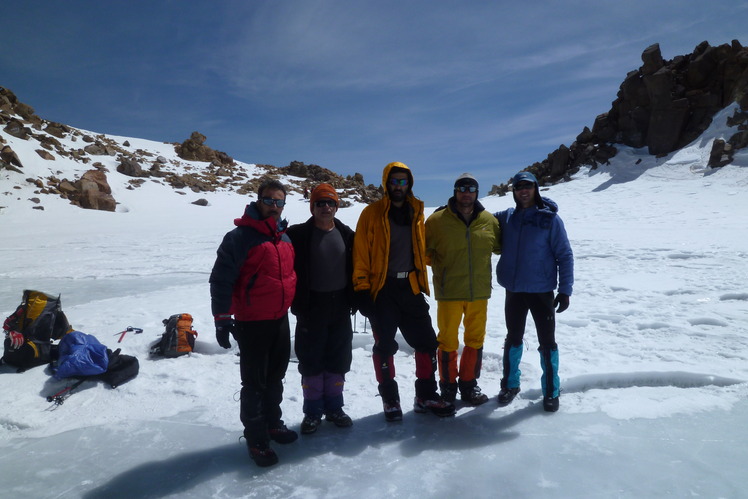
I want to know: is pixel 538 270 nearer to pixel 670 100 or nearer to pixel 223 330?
pixel 223 330

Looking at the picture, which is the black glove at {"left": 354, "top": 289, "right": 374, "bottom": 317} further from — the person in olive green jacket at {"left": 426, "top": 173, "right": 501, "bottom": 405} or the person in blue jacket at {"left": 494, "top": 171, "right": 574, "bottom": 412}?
the person in blue jacket at {"left": 494, "top": 171, "right": 574, "bottom": 412}

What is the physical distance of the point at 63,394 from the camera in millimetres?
3568

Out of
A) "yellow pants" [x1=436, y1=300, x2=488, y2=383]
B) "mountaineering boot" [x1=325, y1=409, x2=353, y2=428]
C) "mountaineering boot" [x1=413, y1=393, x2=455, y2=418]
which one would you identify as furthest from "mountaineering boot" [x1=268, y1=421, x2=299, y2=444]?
"yellow pants" [x1=436, y1=300, x2=488, y2=383]

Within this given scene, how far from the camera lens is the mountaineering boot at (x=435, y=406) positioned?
10.6ft

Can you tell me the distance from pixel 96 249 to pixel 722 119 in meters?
35.2

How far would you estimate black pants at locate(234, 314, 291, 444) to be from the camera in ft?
8.95

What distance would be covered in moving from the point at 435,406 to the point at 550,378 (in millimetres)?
980

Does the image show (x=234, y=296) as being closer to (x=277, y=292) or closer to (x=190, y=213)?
(x=277, y=292)

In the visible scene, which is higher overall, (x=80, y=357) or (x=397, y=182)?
(x=397, y=182)

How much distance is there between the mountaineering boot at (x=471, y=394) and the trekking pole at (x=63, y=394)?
3.49m

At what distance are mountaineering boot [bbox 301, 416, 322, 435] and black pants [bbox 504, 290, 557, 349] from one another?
5.75 feet

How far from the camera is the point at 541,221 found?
3.29m

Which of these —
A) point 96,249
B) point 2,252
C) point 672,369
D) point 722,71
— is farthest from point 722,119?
point 2,252

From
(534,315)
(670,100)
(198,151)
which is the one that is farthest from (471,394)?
(198,151)
